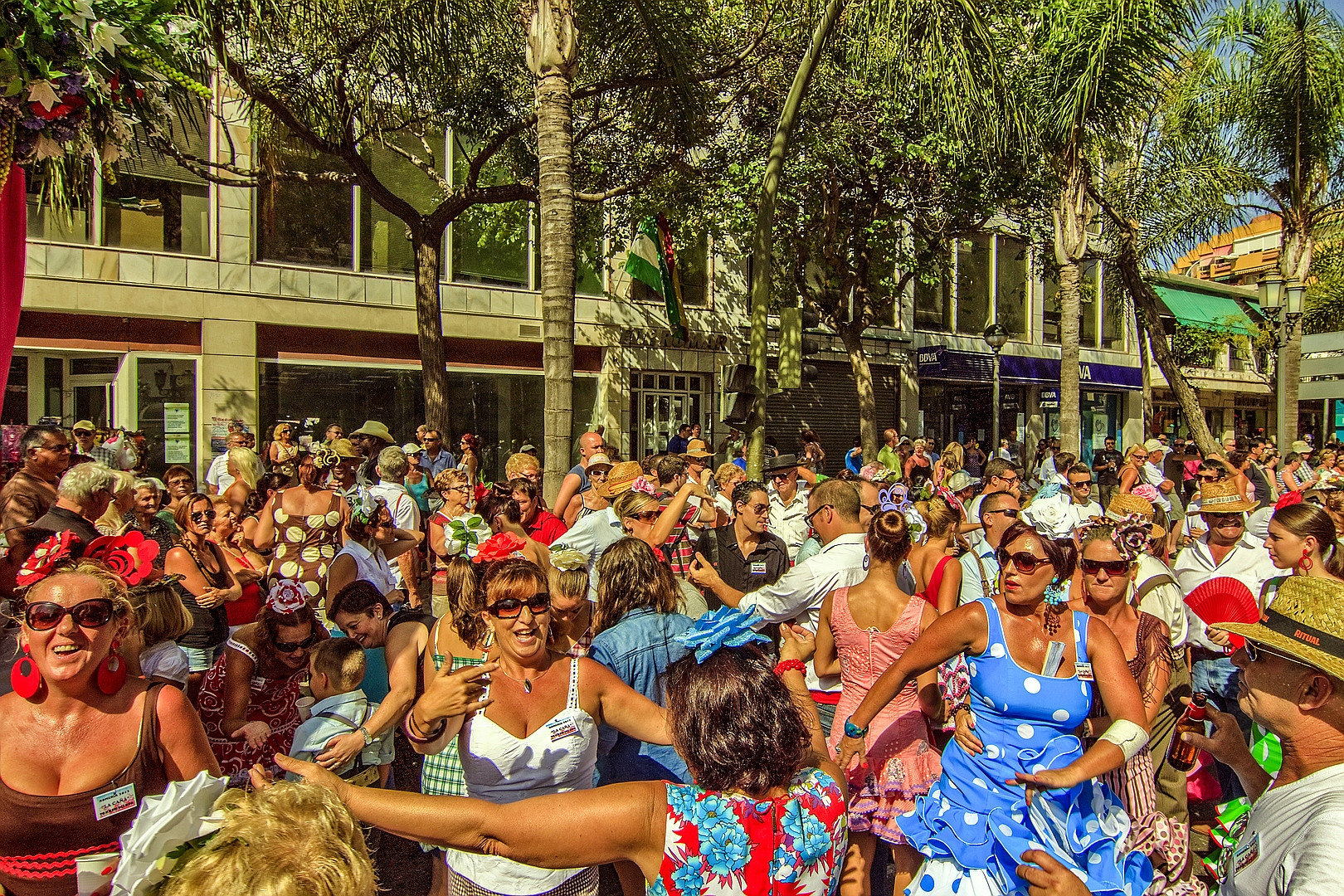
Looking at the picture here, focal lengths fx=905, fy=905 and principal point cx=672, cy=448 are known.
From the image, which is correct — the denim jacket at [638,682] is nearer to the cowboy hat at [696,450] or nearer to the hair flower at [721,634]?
the hair flower at [721,634]

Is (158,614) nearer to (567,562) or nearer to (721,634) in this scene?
Answer: (567,562)

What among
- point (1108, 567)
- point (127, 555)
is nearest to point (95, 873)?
point (127, 555)

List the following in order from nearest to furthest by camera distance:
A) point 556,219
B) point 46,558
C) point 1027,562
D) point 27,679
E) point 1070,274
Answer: point 27,679, point 46,558, point 1027,562, point 556,219, point 1070,274

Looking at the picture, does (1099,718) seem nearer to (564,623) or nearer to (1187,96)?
(564,623)

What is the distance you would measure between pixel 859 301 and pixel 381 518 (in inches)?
548

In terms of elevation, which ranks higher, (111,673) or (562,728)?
(111,673)

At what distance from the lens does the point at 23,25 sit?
A: 9.29 ft

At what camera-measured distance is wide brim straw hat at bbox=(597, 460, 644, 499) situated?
5891mm

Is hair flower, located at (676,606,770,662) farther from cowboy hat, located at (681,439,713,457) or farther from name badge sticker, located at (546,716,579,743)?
cowboy hat, located at (681,439,713,457)

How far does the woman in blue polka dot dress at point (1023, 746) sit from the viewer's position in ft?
9.65

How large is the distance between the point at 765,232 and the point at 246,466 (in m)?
5.53

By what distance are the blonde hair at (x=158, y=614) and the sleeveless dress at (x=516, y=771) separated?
5.05 feet

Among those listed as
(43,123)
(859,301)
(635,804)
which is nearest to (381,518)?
(43,123)

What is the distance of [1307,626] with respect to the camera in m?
2.07
